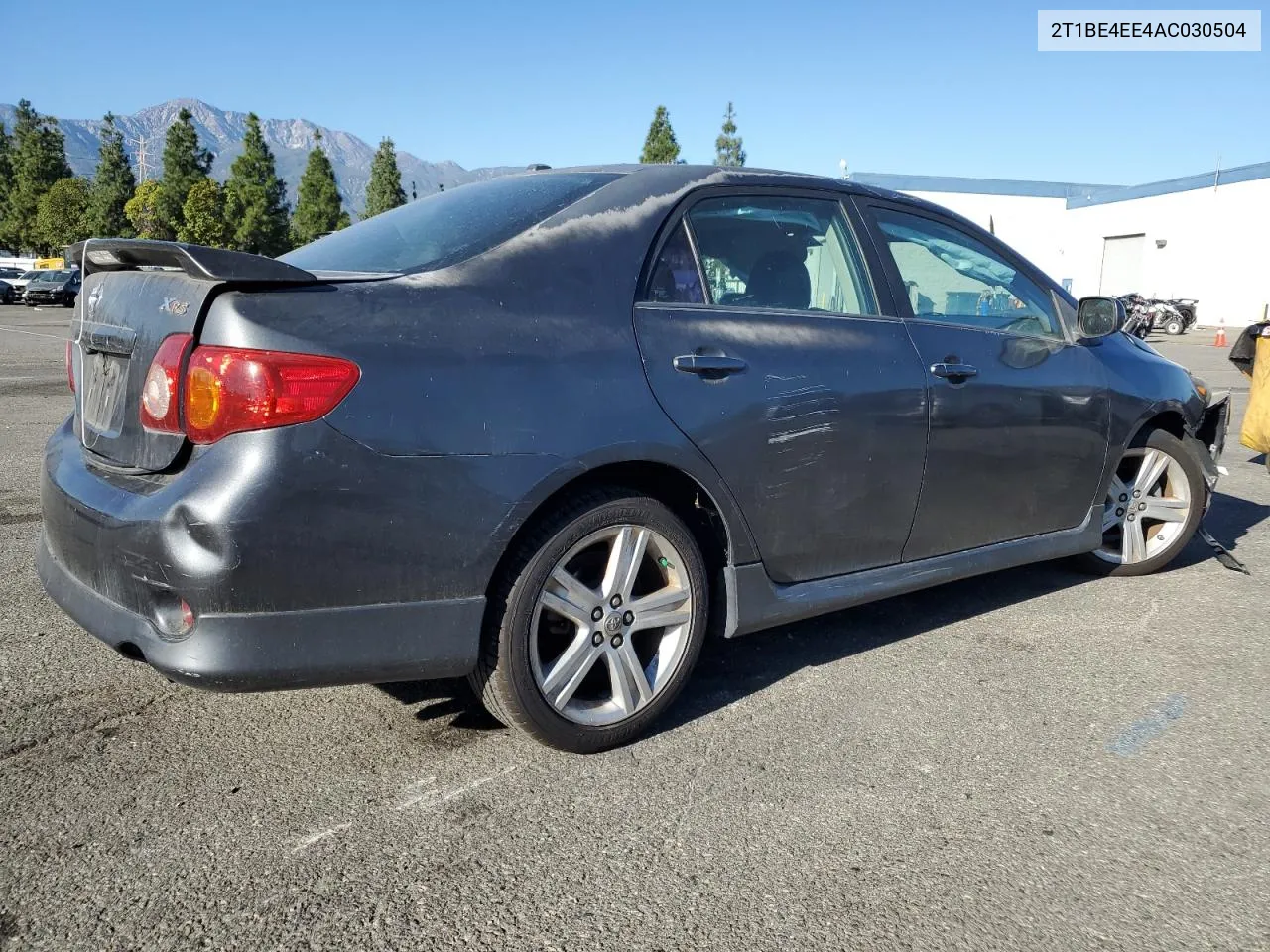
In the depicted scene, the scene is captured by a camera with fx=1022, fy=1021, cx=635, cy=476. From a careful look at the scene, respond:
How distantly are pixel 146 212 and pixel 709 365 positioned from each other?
60584 mm

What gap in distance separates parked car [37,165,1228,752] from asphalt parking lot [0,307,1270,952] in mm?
324

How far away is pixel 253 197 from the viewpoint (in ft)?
178

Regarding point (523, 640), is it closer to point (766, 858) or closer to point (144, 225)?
point (766, 858)

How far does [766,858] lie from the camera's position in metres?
2.36

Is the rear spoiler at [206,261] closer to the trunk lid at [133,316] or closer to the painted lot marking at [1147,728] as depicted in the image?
the trunk lid at [133,316]

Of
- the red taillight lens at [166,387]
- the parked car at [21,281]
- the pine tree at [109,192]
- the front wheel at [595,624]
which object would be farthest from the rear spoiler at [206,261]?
the pine tree at [109,192]

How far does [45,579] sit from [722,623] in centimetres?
191

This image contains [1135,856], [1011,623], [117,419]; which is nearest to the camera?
[1135,856]

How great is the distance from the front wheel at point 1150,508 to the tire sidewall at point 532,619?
243cm

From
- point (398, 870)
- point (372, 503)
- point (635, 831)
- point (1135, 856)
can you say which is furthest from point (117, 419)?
point (1135, 856)

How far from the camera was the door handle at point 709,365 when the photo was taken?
113 inches

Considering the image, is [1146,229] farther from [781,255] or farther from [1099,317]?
[781,255]

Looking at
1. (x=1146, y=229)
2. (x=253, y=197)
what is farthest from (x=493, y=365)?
(x=253, y=197)

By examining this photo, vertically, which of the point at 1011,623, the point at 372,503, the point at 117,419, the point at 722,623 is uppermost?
the point at 117,419
